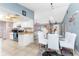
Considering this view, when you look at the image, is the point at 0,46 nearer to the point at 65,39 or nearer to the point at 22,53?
the point at 22,53

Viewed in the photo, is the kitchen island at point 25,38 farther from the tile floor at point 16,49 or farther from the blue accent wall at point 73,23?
the blue accent wall at point 73,23

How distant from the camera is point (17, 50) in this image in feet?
5.88

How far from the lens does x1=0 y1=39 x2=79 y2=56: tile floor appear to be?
1.79 m

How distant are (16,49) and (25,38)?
0.71ft

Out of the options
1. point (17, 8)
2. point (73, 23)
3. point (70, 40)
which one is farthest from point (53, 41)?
point (17, 8)

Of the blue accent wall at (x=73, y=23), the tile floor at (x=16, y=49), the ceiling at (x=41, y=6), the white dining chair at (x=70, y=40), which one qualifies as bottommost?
the tile floor at (x=16, y=49)

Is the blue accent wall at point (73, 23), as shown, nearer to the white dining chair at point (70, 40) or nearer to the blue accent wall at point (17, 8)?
the white dining chair at point (70, 40)

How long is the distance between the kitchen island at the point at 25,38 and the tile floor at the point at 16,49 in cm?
5

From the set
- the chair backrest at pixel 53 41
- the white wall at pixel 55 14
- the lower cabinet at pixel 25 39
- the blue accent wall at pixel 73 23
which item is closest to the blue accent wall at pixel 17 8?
the white wall at pixel 55 14

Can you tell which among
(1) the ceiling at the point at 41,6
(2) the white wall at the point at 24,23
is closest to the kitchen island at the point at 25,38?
(2) the white wall at the point at 24,23

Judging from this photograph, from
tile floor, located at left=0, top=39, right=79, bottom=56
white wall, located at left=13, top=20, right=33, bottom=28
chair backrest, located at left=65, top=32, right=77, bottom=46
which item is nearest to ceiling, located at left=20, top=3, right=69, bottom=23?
white wall, located at left=13, top=20, right=33, bottom=28

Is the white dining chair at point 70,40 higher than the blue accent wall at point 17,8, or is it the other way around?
the blue accent wall at point 17,8

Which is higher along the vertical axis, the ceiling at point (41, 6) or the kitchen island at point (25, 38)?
the ceiling at point (41, 6)

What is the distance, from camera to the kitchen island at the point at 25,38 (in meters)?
1.81
